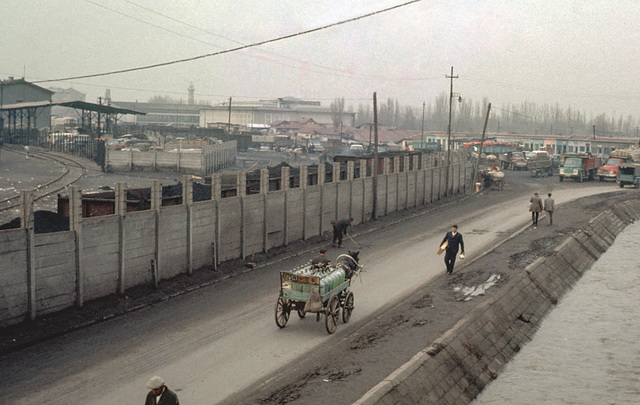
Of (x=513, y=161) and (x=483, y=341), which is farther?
(x=513, y=161)

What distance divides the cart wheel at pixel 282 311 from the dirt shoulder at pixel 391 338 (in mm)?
1947

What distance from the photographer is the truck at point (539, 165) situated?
77.6 metres

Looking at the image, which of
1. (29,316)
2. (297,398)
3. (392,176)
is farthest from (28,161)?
(297,398)

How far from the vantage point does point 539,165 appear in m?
78.1

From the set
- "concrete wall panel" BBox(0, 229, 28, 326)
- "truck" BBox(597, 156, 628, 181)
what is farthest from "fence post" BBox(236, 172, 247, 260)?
"truck" BBox(597, 156, 628, 181)

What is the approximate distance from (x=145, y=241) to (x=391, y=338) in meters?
9.87

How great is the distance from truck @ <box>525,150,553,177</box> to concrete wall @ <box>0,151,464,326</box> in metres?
48.2

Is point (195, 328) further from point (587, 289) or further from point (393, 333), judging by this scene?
point (587, 289)

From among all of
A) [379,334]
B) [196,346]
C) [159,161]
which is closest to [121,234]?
[196,346]

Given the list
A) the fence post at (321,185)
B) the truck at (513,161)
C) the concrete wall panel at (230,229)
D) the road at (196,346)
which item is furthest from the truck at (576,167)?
the concrete wall panel at (230,229)

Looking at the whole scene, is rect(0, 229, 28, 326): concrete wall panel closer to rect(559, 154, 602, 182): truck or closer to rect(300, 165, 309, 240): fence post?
rect(300, 165, 309, 240): fence post

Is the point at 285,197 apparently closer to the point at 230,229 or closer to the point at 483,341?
the point at 230,229

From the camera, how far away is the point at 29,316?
1756 centimetres

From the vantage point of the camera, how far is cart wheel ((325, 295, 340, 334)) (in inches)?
685
